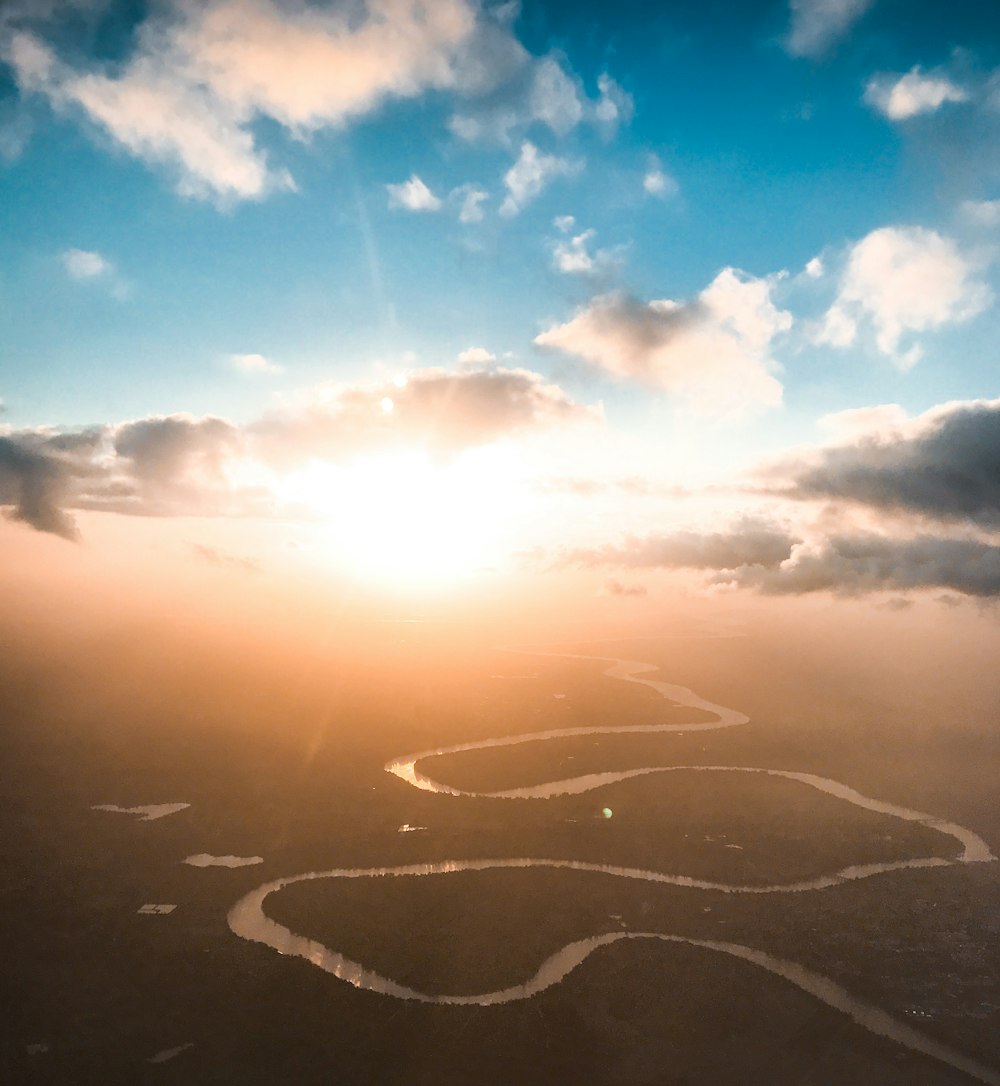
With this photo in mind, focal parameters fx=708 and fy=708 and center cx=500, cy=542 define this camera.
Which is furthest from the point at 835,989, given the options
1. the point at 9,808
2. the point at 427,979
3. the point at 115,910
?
the point at 9,808

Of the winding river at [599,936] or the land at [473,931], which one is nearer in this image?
the land at [473,931]

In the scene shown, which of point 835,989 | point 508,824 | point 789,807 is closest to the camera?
point 835,989

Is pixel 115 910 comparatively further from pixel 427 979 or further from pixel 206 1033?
pixel 427 979

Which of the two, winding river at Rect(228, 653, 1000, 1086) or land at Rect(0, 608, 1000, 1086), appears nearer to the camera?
land at Rect(0, 608, 1000, 1086)

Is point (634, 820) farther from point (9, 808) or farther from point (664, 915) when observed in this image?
point (9, 808)

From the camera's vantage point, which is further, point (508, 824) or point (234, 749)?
point (234, 749)

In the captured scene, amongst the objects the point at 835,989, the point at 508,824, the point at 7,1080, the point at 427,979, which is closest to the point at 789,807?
the point at 508,824

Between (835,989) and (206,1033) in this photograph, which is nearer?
(206,1033)

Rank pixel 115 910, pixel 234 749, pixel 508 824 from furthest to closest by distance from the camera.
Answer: pixel 234 749 → pixel 508 824 → pixel 115 910

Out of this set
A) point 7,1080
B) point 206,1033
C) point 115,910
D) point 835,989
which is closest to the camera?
point 7,1080
